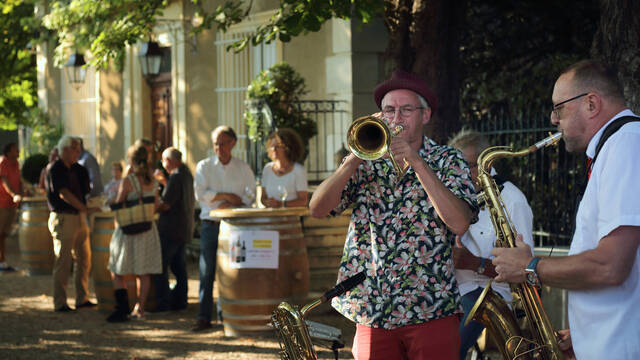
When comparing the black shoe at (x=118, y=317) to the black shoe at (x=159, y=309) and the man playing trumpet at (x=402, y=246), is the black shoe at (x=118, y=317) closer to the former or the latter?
the black shoe at (x=159, y=309)

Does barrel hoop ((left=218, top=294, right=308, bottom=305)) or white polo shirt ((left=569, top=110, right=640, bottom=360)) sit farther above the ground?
white polo shirt ((left=569, top=110, right=640, bottom=360))

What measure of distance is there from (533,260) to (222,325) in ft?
18.8

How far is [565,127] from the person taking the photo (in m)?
2.73

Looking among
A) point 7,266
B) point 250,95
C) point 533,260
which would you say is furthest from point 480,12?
point 533,260

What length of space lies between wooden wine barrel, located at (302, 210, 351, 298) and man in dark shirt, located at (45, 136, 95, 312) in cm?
289

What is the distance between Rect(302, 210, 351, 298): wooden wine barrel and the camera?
8094mm

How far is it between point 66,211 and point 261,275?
10.4 ft

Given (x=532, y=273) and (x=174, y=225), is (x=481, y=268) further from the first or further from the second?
(x=174, y=225)

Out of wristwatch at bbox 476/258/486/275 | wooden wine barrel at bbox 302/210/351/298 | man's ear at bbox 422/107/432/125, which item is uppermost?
man's ear at bbox 422/107/432/125

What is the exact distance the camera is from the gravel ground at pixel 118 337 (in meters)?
7.00

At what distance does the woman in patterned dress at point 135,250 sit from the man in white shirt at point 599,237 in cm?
618

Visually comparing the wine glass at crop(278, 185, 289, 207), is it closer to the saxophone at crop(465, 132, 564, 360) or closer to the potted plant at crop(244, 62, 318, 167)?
the potted plant at crop(244, 62, 318, 167)

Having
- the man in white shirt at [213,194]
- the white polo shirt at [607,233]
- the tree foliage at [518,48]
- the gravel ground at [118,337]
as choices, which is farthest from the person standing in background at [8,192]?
the white polo shirt at [607,233]

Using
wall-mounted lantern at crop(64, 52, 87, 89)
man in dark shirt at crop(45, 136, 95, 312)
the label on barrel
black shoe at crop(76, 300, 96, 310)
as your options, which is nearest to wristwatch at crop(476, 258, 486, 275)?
the label on barrel
